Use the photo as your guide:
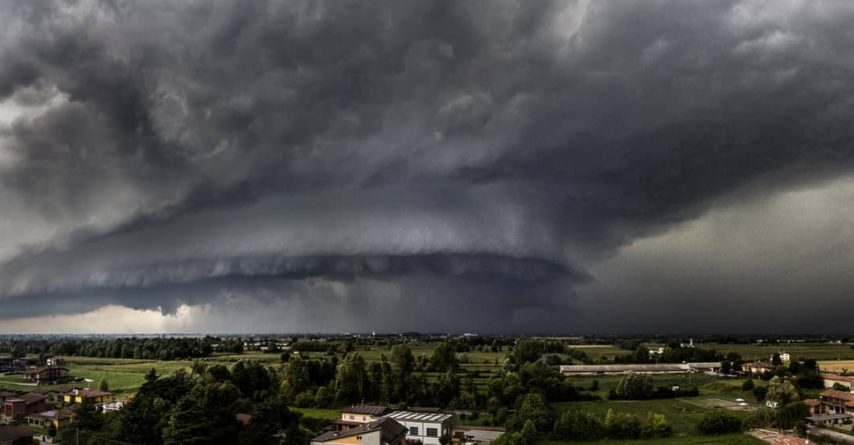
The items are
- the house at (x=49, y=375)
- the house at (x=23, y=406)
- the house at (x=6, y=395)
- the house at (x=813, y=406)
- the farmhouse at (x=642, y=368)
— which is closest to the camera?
the house at (x=23, y=406)

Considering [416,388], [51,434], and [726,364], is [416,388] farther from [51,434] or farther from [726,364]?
[726,364]

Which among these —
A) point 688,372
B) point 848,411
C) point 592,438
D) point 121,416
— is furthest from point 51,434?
point 688,372

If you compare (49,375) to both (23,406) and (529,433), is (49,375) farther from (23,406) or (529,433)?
(529,433)

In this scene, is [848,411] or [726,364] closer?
[848,411]

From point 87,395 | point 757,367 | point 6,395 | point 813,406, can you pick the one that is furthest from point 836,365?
point 6,395

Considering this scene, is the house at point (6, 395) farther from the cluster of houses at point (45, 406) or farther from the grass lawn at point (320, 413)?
the grass lawn at point (320, 413)

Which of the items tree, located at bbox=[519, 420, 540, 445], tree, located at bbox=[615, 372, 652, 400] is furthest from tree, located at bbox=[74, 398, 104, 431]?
tree, located at bbox=[615, 372, 652, 400]

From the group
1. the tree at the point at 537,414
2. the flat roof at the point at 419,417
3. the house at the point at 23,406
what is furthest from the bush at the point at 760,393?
the house at the point at 23,406

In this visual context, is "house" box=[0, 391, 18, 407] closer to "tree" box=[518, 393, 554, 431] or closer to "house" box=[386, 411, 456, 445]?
"house" box=[386, 411, 456, 445]
